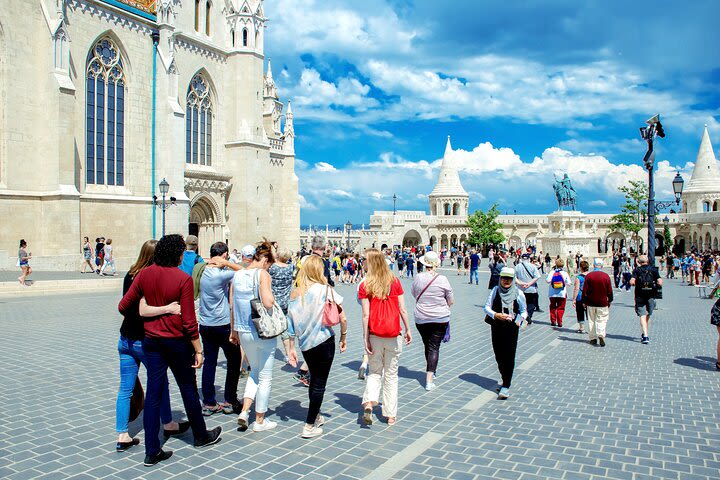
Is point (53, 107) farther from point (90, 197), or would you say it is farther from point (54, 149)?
point (90, 197)

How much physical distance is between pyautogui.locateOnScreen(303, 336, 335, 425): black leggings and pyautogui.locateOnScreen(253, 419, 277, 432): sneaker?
0.43 metres

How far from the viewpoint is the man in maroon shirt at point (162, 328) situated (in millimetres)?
4445

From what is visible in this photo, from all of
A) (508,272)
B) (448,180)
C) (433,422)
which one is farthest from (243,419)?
(448,180)

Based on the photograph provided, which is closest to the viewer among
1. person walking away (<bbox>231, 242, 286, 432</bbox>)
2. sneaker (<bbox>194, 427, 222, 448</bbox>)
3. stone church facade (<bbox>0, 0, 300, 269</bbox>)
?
sneaker (<bbox>194, 427, 222, 448</bbox>)

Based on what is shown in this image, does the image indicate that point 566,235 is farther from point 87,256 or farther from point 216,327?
point 216,327

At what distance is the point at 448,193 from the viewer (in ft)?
239

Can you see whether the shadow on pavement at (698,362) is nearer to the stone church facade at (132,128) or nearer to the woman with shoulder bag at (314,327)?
the woman with shoulder bag at (314,327)

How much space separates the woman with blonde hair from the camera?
562 centimetres

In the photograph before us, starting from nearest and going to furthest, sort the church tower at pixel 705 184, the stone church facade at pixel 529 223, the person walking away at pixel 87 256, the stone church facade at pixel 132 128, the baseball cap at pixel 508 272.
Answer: the baseball cap at pixel 508 272
the person walking away at pixel 87 256
the stone church facade at pixel 132 128
the stone church facade at pixel 529 223
the church tower at pixel 705 184

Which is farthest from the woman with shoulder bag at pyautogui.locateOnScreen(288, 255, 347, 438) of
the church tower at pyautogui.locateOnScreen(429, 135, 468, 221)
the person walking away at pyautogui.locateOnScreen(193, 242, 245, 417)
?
the church tower at pyautogui.locateOnScreen(429, 135, 468, 221)

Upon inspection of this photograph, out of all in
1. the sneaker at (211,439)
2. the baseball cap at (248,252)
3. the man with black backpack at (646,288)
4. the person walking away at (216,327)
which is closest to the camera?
the sneaker at (211,439)

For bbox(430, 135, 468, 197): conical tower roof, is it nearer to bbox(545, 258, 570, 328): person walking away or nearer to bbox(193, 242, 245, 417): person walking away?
bbox(545, 258, 570, 328): person walking away

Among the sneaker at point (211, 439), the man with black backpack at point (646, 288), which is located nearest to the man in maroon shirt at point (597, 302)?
the man with black backpack at point (646, 288)

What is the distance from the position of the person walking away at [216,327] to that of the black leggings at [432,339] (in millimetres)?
2392
